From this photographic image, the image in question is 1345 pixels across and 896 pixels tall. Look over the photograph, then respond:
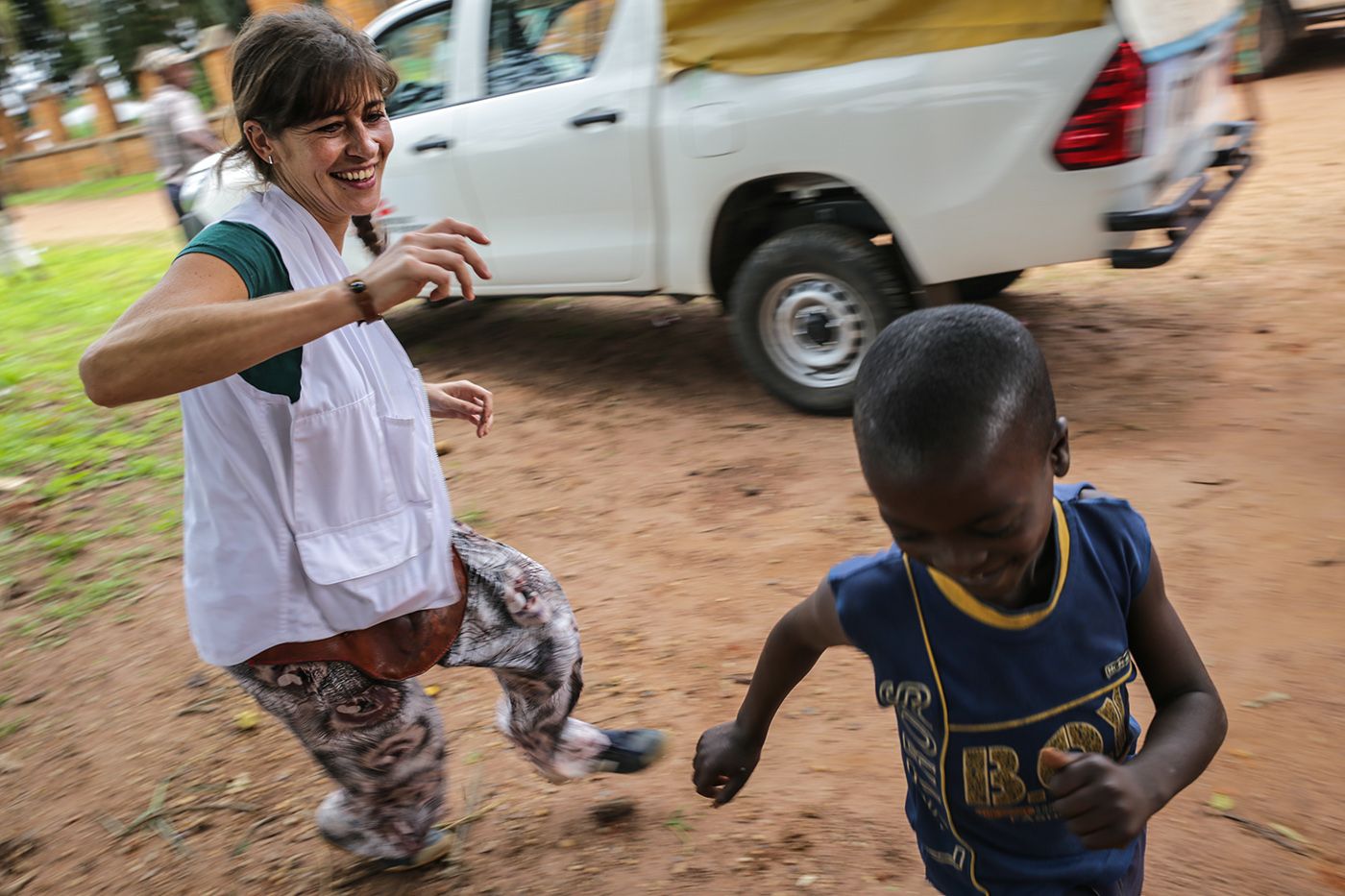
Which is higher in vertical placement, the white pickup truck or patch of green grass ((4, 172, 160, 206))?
the white pickup truck

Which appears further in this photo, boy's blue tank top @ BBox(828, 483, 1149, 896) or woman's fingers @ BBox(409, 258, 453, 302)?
woman's fingers @ BBox(409, 258, 453, 302)

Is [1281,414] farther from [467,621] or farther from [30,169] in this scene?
[30,169]

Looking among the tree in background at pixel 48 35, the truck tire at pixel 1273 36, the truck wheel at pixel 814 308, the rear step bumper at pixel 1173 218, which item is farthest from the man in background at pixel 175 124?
the tree in background at pixel 48 35

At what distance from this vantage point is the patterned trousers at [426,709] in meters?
2.26

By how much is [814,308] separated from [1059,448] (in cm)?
349

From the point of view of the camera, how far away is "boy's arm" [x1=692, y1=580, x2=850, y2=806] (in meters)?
1.64

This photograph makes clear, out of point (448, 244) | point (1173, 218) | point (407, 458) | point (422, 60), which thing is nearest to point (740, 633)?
point (407, 458)

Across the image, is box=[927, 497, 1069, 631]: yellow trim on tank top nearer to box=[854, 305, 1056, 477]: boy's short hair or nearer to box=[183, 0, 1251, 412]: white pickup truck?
box=[854, 305, 1056, 477]: boy's short hair

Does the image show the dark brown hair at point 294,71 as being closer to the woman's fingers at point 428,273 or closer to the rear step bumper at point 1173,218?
the woman's fingers at point 428,273

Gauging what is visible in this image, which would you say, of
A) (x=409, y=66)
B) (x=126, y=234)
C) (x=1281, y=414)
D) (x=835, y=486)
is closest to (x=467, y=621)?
(x=835, y=486)

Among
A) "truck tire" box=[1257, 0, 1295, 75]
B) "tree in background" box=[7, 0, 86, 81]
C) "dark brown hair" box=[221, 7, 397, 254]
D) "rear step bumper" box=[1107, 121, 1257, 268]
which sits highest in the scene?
"dark brown hair" box=[221, 7, 397, 254]

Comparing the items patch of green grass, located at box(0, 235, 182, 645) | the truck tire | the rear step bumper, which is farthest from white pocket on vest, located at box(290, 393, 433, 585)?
the truck tire

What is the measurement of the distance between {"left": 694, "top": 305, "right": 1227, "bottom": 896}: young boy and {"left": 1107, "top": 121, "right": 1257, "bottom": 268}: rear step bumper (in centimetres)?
282

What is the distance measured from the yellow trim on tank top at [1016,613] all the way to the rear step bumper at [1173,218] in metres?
2.95
